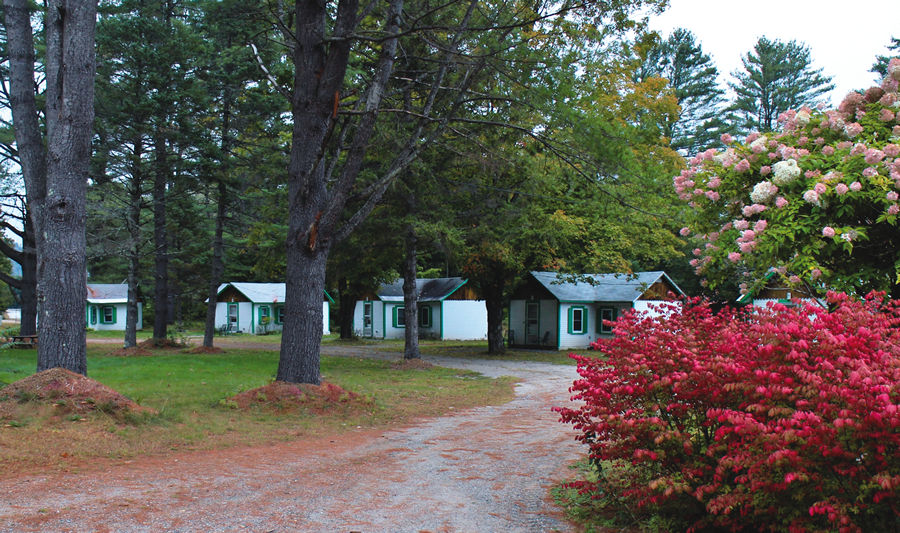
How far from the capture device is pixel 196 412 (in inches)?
378

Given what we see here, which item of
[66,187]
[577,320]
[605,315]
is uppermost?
→ [66,187]

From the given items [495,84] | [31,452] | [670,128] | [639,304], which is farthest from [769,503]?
[670,128]

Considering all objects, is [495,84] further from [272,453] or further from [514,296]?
[514,296]

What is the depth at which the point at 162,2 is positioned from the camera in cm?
2320

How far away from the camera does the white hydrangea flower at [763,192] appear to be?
6.23 meters

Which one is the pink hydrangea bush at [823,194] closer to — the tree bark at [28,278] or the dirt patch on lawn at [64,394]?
the dirt patch on lawn at [64,394]

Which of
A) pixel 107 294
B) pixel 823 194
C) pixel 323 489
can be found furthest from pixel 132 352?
pixel 107 294

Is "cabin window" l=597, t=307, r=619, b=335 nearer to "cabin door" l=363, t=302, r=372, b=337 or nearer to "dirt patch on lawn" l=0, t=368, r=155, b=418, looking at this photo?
"cabin door" l=363, t=302, r=372, b=337

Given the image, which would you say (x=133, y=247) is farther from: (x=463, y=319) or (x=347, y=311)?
(x=463, y=319)

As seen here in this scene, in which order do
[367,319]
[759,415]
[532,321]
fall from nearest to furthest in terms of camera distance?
[759,415], [532,321], [367,319]

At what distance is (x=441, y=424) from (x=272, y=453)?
309cm

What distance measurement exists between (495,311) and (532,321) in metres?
5.62

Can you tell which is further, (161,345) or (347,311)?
(347,311)

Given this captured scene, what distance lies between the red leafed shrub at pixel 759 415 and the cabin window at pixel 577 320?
24.1 m
